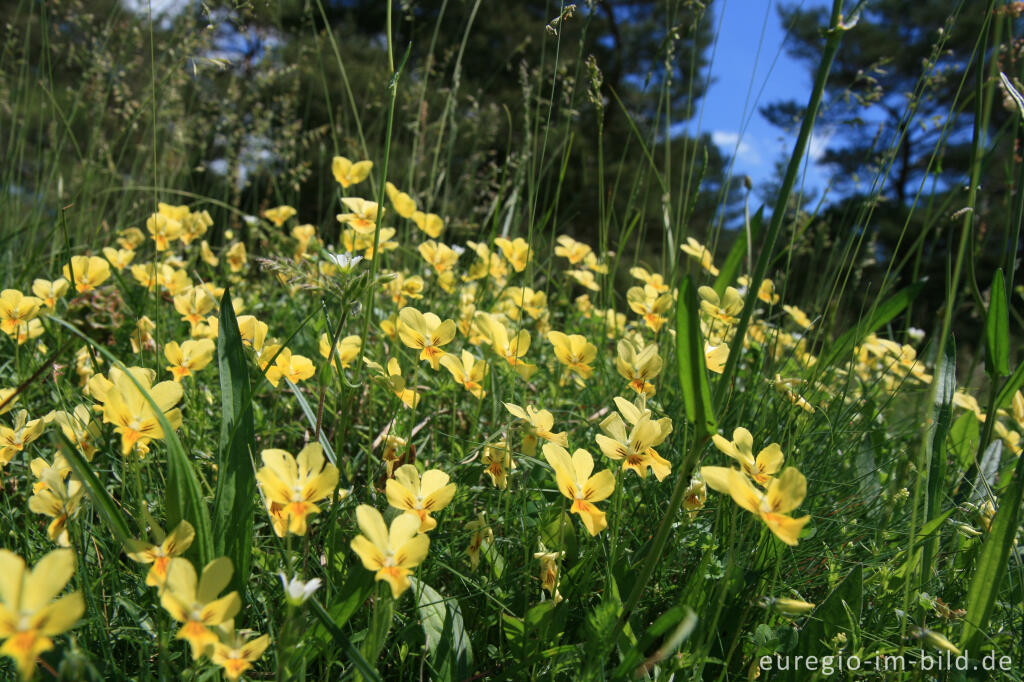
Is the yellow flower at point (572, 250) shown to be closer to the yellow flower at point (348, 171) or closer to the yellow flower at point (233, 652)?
the yellow flower at point (348, 171)

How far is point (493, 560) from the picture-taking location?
102cm

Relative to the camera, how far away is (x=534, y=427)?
0.99m

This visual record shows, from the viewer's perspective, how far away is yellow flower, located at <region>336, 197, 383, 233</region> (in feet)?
4.63

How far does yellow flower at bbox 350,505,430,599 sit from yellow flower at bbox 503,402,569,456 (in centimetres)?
26

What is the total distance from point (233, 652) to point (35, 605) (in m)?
0.18

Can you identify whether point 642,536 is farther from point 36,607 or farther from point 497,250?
point 497,250

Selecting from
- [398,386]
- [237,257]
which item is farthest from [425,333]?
[237,257]

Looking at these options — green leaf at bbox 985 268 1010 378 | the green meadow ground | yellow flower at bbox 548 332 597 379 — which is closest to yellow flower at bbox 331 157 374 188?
the green meadow ground

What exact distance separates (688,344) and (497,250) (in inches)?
70.7

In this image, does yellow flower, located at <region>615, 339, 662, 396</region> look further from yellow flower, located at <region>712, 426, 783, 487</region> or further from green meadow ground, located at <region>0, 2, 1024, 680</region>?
yellow flower, located at <region>712, 426, 783, 487</region>

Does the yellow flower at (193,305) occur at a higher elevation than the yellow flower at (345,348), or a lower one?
lower

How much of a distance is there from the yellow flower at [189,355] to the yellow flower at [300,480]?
1.25ft

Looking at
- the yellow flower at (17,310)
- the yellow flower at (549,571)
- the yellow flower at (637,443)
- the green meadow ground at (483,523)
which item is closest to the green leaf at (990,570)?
the green meadow ground at (483,523)

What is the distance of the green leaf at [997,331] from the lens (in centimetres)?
109
